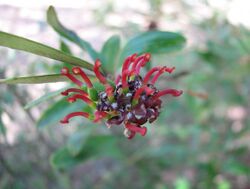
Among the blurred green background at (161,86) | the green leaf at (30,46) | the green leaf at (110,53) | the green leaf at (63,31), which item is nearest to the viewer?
the green leaf at (30,46)

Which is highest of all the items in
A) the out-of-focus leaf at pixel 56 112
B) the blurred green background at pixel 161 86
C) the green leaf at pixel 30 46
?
the blurred green background at pixel 161 86

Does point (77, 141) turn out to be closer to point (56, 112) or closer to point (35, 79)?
point (56, 112)

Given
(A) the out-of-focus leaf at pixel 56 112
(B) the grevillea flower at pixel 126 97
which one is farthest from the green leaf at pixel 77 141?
(B) the grevillea flower at pixel 126 97

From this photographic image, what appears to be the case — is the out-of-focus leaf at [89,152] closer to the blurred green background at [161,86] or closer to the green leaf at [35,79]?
the blurred green background at [161,86]

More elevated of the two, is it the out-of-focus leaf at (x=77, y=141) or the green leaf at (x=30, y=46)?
the out-of-focus leaf at (x=77, y=141)

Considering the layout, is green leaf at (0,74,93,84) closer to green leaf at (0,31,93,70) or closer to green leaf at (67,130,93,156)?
green leaf at (0,31,93,70)

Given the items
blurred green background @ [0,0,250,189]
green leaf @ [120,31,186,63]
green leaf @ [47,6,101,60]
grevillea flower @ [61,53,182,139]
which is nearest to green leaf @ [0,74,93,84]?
grevillea flower @ [61,53,182,139]
